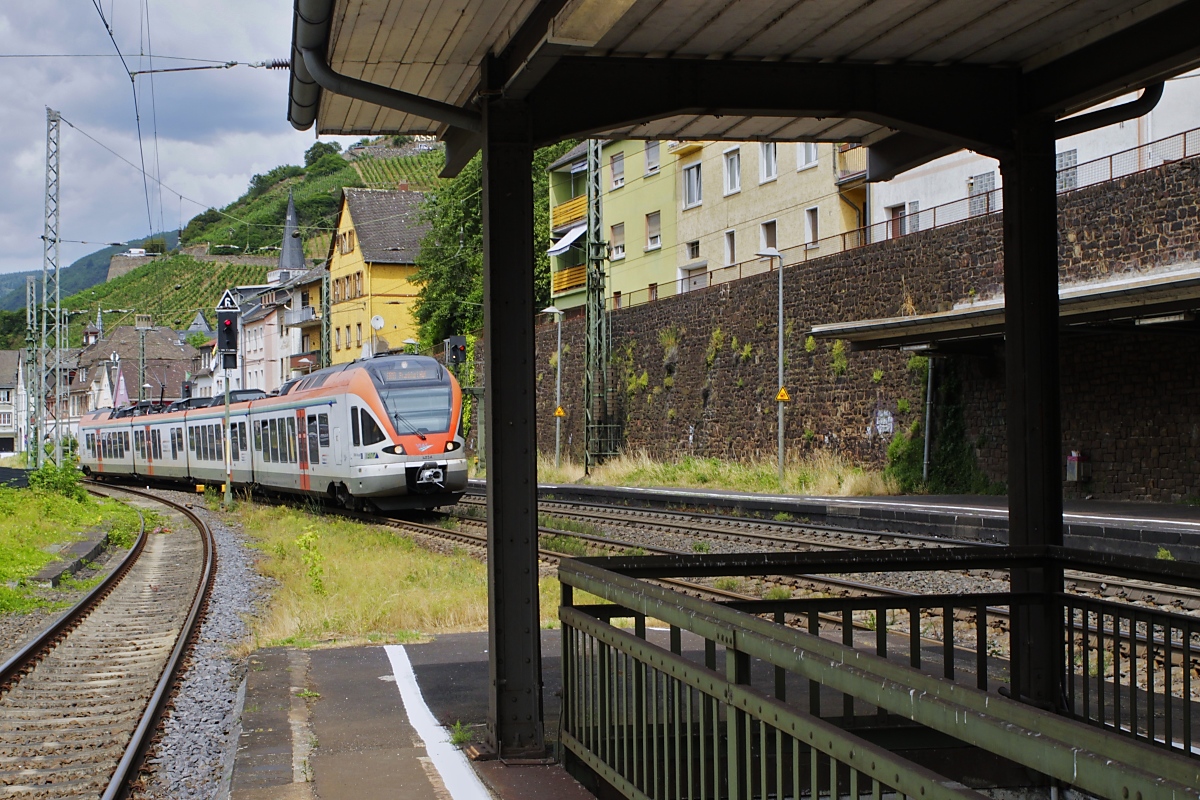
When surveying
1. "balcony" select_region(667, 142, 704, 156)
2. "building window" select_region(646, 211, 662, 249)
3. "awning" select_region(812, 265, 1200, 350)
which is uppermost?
"balcony" select_region(667, 142, 704, 156)

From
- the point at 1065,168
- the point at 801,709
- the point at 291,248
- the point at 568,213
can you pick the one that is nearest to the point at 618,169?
the point at 568,213

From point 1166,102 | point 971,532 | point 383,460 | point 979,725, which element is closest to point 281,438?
point 383,460

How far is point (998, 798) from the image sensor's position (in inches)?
232

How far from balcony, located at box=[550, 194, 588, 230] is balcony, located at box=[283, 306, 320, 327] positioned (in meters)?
32.0

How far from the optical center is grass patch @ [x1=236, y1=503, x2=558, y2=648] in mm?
10398

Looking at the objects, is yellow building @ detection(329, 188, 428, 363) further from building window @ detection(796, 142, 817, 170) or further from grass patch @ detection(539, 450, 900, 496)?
building window @ detection(796, 142, 817, 170)

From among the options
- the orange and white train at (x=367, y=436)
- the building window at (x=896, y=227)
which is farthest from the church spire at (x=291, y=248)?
the building window at (x=896, y=227)

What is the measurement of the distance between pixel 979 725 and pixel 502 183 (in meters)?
4.06

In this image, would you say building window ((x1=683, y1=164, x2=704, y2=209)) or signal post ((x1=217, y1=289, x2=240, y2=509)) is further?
building window ((x1=683, y1=164, x2=704, y2=209))

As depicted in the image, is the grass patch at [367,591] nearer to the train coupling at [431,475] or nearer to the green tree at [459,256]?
the train coupling at [431,475]

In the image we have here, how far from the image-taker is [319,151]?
583ft

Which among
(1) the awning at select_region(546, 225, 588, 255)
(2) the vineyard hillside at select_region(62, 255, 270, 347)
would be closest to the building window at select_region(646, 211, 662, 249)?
(1) the awning at select_region(546, 225, 588, 255)

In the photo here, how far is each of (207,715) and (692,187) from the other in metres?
39.7

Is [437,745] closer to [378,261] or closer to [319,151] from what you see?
[378,261]
